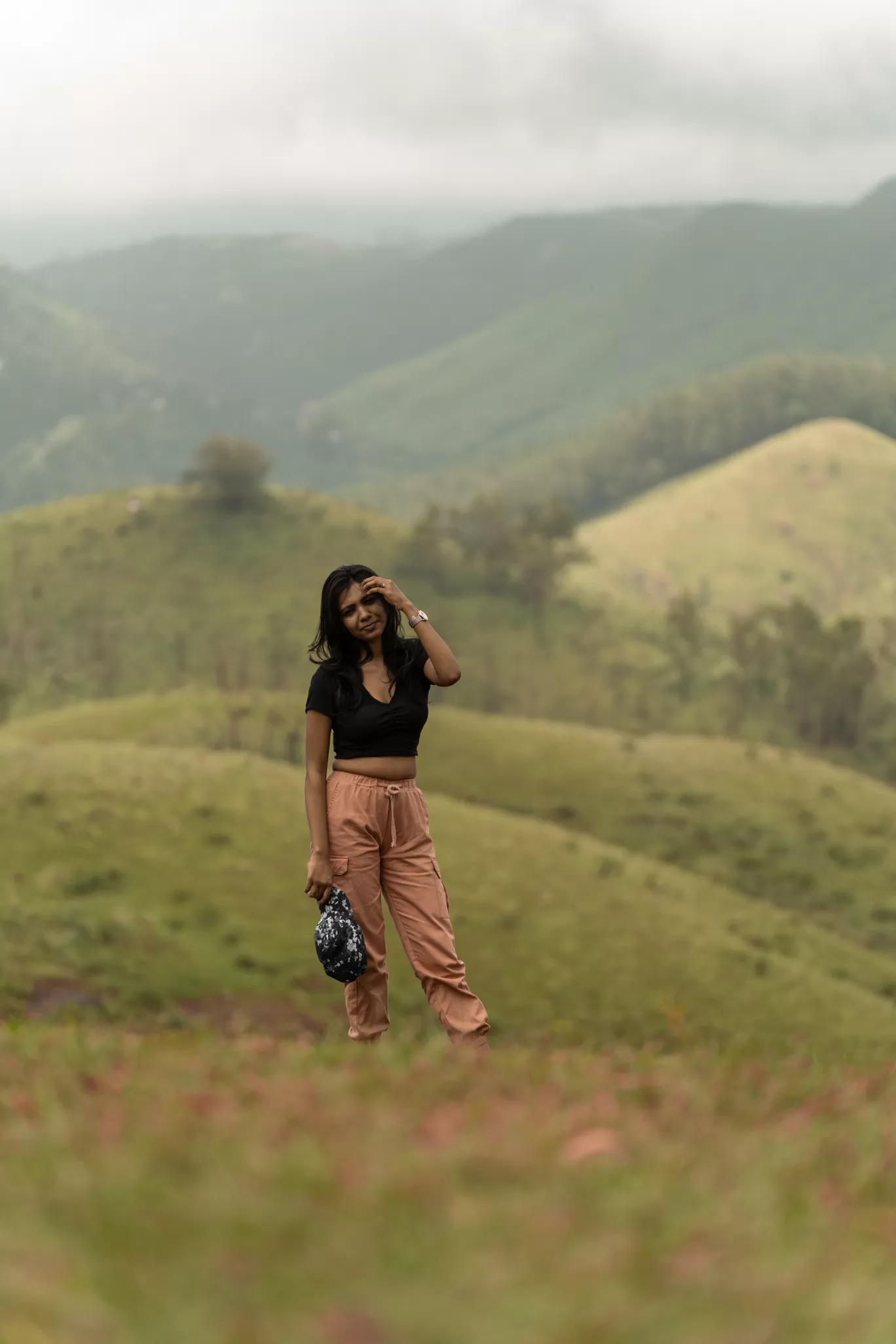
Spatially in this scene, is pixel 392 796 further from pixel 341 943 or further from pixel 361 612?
pixel 361 612

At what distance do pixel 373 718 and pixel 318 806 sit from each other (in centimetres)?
71

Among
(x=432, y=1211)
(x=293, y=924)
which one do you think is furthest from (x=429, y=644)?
(x=293, y=924)

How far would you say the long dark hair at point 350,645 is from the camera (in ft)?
33.3

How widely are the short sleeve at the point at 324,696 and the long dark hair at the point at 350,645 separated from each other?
5 cm

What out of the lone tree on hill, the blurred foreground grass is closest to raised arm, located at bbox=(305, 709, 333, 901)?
the blurred foreground grass

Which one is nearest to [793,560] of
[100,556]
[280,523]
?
[280,523]

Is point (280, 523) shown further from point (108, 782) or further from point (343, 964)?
point (343, 964)

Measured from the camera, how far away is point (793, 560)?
189 metres

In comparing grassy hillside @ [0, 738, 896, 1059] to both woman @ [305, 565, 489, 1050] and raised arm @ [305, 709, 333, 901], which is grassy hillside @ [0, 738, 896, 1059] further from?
raised arm @ [305, 709, 333, 901]

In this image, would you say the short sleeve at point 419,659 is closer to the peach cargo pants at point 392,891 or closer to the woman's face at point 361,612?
the woman's face at point 361,612

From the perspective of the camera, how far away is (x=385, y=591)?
1002 centimetres

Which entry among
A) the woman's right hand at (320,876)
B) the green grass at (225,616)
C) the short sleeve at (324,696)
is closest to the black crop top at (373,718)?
the short sleeve at (324,696)

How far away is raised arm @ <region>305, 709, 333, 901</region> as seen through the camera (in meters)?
10.1

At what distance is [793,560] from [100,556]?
96630 mm
